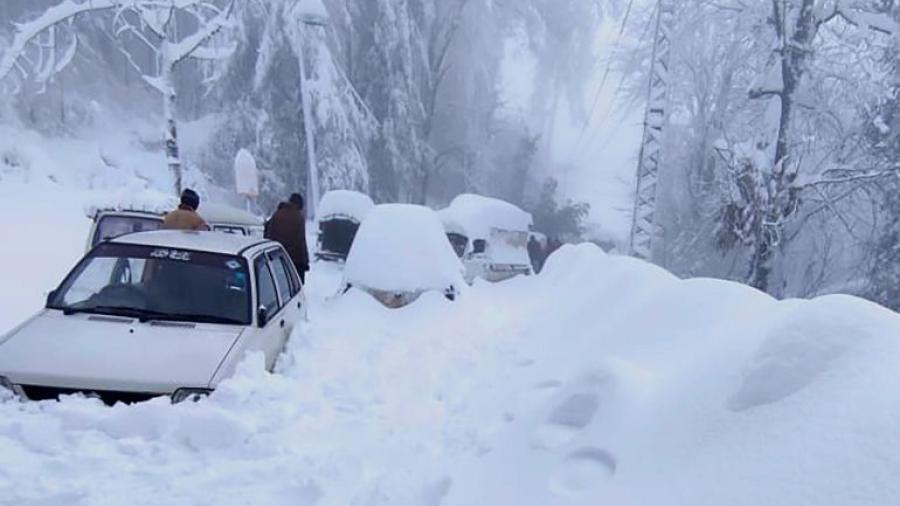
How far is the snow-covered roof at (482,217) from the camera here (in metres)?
13.7

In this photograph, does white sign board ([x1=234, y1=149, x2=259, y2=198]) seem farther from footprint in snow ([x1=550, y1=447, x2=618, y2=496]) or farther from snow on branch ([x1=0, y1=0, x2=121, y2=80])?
footprint in snow ([x1=550, y1=447, x2=618, y2=496])

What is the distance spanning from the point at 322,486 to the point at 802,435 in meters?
2.18

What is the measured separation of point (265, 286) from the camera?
5.02 metres

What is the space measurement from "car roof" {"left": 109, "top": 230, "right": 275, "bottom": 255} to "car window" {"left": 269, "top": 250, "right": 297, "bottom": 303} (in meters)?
0.25

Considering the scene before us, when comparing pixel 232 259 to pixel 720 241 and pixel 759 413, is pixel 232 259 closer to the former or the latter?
pixel 759 413

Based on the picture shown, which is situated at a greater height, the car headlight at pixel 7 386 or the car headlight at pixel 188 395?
the car headlight at pixel 7 386

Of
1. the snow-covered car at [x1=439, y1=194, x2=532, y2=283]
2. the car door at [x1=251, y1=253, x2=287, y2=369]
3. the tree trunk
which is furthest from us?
the tree trunk

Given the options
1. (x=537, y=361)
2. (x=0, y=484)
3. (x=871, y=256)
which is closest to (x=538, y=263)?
(x=871, y=256)

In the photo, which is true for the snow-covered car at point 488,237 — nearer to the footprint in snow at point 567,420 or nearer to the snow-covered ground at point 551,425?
the snow-covered ground at point 551,425

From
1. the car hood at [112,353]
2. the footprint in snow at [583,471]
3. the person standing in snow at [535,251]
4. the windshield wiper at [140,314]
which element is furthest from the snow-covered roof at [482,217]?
the footprint in snow at [583,471]

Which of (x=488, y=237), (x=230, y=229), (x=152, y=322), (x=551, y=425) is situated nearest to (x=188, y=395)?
(x=152, y=322)

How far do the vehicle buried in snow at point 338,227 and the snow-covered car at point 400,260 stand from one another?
6.07 metres

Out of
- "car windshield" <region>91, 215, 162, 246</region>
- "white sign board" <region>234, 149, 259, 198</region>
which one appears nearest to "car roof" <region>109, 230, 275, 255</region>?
"car windshield" <region>91, 215, 162, 246</region>

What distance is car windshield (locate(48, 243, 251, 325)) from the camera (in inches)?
169
